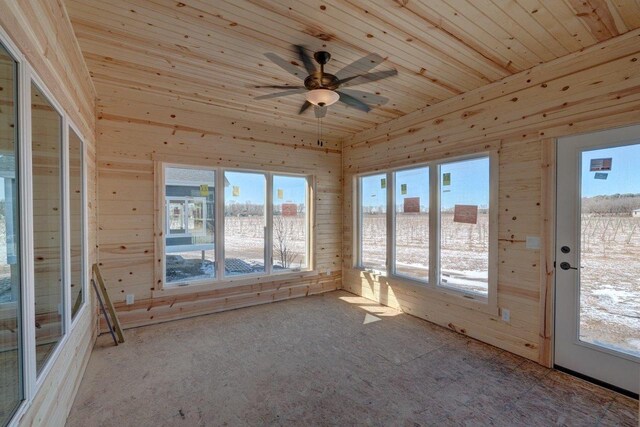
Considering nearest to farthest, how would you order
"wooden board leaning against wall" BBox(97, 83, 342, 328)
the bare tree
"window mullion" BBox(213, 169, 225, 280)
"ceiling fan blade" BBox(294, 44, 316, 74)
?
"ceiling fan blade" BBox(294, 44, 316, 74)
"wooden board leaning against wall" BBox(97, 83, 342, 328)
"window mullion" BBox(213, 169, 225, 280)
the bare tree

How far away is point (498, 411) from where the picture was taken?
2133 mm

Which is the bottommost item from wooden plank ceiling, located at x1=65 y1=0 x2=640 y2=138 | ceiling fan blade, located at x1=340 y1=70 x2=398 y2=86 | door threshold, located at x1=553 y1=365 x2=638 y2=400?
door threshold, located at x1=553 y1=365 x2=638 y2=400

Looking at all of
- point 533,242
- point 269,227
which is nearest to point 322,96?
point 533,242

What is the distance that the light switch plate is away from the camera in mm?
2828

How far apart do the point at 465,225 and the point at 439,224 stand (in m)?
0.34

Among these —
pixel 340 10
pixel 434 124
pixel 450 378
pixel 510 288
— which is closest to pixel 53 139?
pixel 340 10

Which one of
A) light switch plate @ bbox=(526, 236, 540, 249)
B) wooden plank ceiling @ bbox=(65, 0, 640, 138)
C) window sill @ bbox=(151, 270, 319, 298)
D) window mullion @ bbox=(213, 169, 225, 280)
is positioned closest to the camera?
wooden plank ceiling @ bbox=(65, 0, 640, 138)

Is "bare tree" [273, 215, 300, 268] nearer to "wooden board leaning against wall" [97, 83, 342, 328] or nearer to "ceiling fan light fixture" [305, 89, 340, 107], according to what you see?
"wooden board leaning against wall" [97, 83, 342, 328]

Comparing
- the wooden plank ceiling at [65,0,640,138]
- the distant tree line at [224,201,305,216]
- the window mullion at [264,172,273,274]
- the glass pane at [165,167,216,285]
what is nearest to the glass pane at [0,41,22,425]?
the wooden plank ceiling at [65,0,640,138]

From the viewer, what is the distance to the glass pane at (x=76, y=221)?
244 cm

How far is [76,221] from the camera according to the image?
8.64 feet

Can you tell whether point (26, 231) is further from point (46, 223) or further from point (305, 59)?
point (305, 59)

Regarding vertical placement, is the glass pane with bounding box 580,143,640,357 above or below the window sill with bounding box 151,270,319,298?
above

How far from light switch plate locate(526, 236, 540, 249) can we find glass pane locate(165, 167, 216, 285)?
12.6 ft
